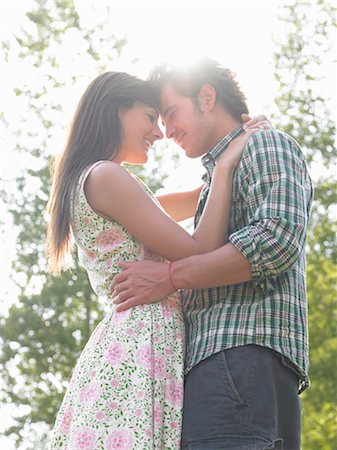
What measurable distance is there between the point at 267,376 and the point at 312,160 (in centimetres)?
1539

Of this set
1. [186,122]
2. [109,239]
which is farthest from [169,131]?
[109,239]

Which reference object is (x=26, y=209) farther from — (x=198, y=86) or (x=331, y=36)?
(x=198, y=86)

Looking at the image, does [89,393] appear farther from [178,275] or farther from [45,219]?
[45,219]

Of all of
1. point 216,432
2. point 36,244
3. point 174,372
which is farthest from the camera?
point 36,244

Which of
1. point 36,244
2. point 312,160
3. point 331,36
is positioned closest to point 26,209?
point 36,244

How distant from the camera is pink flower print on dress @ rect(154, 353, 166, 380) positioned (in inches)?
133

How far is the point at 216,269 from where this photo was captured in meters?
3.32

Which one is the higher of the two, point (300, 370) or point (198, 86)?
point (198, 86)

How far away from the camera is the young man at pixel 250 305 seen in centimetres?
322

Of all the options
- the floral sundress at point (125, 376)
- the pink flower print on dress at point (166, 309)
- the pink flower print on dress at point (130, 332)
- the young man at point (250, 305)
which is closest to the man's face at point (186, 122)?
the young man at point (250, 305)

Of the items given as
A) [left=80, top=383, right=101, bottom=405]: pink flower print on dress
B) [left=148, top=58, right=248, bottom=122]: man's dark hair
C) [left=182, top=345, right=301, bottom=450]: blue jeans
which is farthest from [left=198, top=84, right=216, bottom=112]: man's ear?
[left=80, top=383, right=101, bottom=405]: pink flower print on dress

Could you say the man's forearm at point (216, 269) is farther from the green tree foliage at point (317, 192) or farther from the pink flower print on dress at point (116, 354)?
the green tree foliage at point (317, 192)

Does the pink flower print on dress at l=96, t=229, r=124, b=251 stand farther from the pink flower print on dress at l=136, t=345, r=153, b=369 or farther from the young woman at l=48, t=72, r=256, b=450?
the pink flower print on dress at l=136, t=345, r=153, b=369

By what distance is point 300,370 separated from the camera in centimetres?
340
